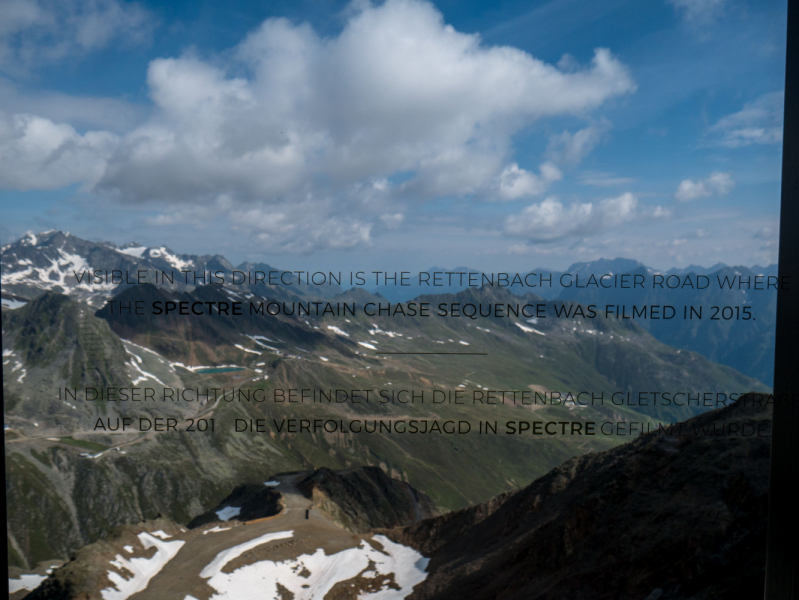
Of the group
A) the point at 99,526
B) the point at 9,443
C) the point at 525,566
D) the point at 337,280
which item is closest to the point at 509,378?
the point at 99,526

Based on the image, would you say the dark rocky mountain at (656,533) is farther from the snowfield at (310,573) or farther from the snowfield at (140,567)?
the snowfield at (140,567)

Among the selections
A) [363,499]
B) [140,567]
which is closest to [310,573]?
[140,567]

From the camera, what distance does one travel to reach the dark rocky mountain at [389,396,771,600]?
→ 10883 millimetres

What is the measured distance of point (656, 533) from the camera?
14266 mm

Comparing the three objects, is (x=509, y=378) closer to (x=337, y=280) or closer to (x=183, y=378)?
(x=183, y=378)

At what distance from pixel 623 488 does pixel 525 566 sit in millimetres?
5764

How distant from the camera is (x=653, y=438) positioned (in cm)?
2194

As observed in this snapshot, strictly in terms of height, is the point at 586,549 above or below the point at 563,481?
above

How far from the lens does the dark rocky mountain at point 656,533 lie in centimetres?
1088

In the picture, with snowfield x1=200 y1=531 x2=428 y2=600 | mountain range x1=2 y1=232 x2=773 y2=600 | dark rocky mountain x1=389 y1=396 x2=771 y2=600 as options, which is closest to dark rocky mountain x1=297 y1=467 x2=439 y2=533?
mountain range x1=2 y1=232 x2=773 y2=600

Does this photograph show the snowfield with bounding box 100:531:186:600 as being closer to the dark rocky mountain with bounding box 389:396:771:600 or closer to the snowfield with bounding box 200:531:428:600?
the snowfield with bounding box 200:531:428:600

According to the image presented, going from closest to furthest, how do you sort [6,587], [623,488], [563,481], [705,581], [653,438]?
[6,587] < [705,581] < [623,488] < [653,438] < [563,481]

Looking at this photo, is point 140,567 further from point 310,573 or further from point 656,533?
point 656,533

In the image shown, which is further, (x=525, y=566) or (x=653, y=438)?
(x=653, y=438)
